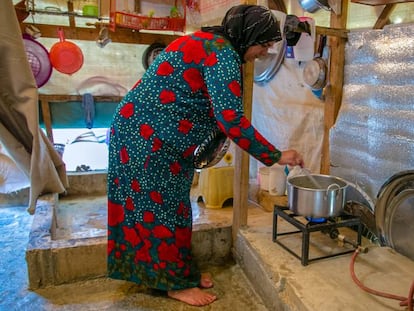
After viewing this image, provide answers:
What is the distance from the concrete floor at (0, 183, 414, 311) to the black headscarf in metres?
0.97

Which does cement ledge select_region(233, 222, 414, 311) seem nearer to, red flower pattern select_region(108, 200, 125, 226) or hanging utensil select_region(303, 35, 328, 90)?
red flower pattern select_region(108, 200, 125, 226)

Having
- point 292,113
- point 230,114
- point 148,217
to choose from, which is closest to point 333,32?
point 292,113

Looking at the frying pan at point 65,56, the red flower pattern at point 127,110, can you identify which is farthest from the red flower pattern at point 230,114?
the frying pan at point 65,56

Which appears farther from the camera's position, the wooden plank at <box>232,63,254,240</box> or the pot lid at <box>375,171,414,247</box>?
the wooden plank at <box>232,63,254,240</box>

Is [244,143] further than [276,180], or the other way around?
[276,180]

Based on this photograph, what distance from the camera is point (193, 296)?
1686 millimetres

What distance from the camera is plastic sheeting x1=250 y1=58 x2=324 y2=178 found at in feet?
7.53

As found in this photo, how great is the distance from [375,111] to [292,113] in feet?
2.47

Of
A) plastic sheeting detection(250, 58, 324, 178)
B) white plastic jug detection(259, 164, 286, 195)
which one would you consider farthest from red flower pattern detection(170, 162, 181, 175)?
plastic sheeting detection(250, 58, 324, 178)

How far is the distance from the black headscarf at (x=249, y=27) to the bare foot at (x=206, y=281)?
3.86ft

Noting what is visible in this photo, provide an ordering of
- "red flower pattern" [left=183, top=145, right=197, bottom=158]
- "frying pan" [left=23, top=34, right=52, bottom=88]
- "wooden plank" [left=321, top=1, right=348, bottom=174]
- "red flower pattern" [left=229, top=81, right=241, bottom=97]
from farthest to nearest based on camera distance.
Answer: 1. "frying pan" [left=23, top=34, right=52, bottom=88]
2. "wooden plank" [left=321, top=1, right=348, bottom=174]
3. "red flower pattern" [left=183, top=145, right=197, bottom=158]
4. "red flower pattern" [left=229, top=81, right=241, bottom=97]

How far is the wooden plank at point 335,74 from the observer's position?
6.48 feet

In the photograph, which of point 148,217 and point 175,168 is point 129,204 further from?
point 175,168

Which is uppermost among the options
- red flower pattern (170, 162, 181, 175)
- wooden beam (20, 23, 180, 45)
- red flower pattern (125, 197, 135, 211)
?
wooden beam (20, 23, 180, 45)
